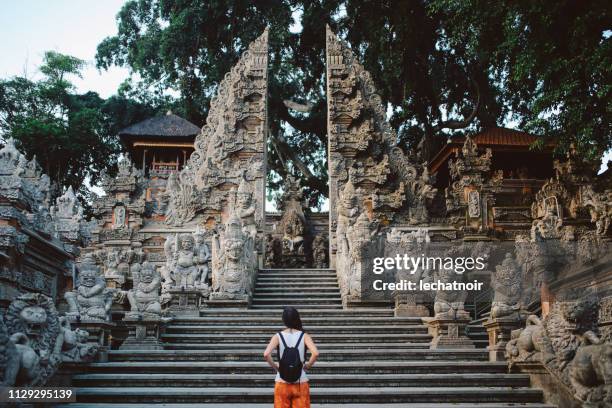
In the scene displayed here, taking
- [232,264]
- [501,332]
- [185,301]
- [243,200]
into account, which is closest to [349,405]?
[501,332]

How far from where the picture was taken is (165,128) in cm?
2852

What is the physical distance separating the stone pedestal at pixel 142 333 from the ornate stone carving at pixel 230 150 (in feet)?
28.8

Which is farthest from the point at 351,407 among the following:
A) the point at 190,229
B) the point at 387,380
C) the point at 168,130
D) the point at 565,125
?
the point at 168,130

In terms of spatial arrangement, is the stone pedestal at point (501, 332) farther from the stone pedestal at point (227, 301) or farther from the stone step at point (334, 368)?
the stone pedestal at point (227, 301)

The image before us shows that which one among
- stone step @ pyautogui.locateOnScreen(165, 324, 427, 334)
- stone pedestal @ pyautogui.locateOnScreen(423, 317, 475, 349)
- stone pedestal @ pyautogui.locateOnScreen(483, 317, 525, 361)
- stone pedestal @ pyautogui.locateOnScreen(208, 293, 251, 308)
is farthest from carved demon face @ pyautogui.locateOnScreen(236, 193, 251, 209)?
stone pedestal @ pyautogui.locateOnScreen(483, 317, 525, 361)

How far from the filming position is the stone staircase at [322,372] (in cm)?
679

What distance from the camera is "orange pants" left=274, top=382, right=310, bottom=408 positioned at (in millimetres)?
4434

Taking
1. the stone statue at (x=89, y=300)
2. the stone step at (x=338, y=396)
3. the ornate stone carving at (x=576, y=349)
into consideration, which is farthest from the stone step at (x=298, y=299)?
the ornate stone carving at (x=576, y=349)

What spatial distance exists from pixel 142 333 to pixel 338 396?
3.46 metres

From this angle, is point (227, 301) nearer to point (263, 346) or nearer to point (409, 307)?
point (263, 346)

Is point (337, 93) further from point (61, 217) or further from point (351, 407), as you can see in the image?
point (351, 407)

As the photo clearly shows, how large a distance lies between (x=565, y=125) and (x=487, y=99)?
14.1m

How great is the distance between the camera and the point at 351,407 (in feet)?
21.3

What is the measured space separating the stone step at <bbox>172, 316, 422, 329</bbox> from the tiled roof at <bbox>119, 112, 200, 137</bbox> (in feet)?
62.8
